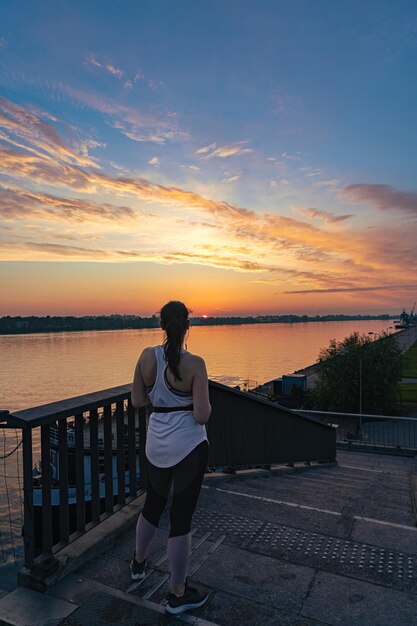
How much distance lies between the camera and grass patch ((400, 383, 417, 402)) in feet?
112

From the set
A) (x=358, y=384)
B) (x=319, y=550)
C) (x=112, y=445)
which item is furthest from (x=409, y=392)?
(x=319, y=550)

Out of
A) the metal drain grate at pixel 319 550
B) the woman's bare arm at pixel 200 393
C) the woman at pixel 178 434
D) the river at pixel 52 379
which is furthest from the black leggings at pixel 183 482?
the river at pixel 52 379

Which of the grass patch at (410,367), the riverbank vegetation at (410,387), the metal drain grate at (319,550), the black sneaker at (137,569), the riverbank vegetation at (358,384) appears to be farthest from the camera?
the grass patch at (410,367)

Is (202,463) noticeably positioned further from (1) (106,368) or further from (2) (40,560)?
(1) (106,368)

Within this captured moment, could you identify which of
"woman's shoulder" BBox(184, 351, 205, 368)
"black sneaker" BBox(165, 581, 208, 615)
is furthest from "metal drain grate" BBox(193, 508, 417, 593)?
"woman's shoulder" BBox(184, 351, 205, 368)

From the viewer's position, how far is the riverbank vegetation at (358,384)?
30.9 metres

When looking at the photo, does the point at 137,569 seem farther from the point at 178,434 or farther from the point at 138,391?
the point at 138,391

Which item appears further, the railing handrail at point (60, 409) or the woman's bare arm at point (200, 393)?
the railing handrail at point (60, 409)

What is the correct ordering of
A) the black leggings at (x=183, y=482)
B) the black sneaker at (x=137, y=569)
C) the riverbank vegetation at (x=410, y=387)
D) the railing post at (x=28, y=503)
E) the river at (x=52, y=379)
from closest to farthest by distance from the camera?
the black leggings at (x=183, y=482)
the railing post at (x=28, y=503)
the black sneaker at (x=137, y=569)
the river at (x=52, y=379)
the riverbank vegetation at (x=410, y=387)

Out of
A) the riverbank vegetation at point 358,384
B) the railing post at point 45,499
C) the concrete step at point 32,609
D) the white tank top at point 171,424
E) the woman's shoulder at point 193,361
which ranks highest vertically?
the woman's shoulder at point 193,361

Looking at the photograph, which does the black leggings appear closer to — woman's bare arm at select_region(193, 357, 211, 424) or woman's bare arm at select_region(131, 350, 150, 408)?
woman's bare arm at select_region(193, 357, 211, 424)

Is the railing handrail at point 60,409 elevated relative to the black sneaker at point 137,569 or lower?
elevated

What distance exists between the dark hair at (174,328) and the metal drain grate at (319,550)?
192cm

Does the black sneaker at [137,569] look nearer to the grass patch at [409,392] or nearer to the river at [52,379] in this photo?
the river at [52,379]
